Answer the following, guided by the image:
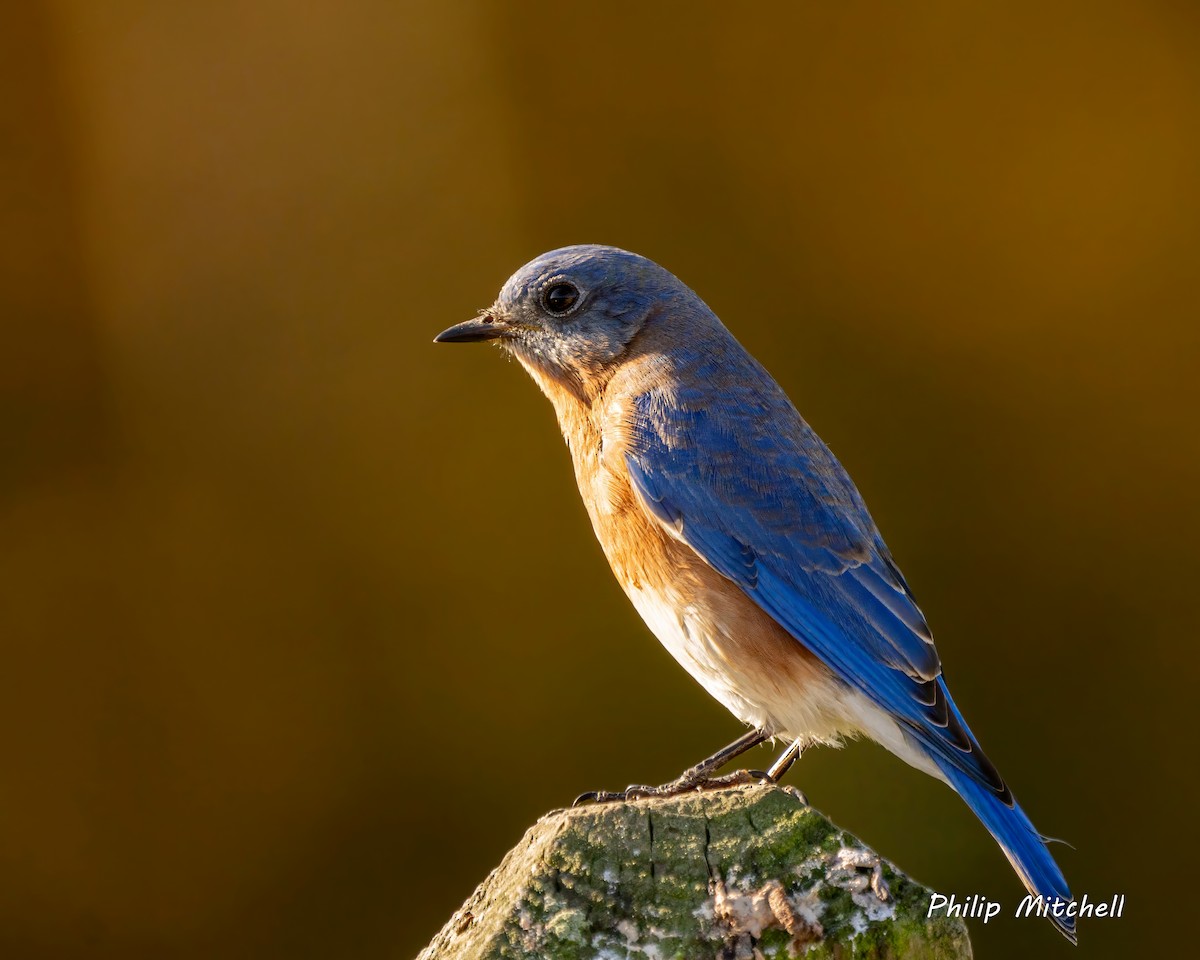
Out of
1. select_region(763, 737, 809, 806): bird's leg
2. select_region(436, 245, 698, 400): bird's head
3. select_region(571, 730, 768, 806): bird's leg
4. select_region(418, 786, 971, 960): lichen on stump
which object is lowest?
select_region(763, 737, 809, 806): bird's leg

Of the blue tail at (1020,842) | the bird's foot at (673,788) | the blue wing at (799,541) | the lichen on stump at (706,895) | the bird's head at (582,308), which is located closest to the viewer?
the lichen on stump at (706,895)

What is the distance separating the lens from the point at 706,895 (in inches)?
74.9

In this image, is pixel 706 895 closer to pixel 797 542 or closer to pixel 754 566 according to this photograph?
pixel 754 566

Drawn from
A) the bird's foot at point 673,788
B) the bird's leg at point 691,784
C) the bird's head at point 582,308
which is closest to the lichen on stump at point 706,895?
the bird's leg at point 691,784

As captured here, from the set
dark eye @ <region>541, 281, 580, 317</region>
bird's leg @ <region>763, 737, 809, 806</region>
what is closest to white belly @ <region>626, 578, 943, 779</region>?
bird's leg @ <region>763, 737, 809, 806</region>

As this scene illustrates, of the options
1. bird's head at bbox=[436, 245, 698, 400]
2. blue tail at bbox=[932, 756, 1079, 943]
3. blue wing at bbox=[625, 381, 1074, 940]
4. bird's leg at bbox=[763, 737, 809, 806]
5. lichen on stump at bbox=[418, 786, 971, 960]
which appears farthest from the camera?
bird's head at bbox=[436, 245, 698, 400]

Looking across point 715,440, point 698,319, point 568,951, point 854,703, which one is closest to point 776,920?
point 568,951

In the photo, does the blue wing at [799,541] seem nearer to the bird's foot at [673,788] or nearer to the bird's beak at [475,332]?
the bird's foot at [673,788]

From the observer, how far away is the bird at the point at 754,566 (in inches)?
130

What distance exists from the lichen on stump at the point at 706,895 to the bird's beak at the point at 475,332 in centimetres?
227

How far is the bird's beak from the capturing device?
4.03 metres

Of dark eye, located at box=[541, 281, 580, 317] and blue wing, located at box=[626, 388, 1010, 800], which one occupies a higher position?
dark eye, located at box=[541, 281, 580, 317]

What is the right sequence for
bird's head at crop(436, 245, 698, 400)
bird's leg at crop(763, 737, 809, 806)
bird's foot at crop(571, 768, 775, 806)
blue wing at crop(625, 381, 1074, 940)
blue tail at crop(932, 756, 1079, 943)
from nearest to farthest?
blue tail at crop(932, 756, 1079, 943)
bird's foot at crop(571, 768, 775, 806)
blue wing at crop(625, 381, 1074, 940)
bird's leg at crop(763, 737, 809, 806)
bird's head at crop(436, 245, 698, 400)

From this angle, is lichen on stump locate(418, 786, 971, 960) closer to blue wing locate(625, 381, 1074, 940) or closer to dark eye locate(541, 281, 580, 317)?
blue wing locate(625, 381, 1074, 940)
